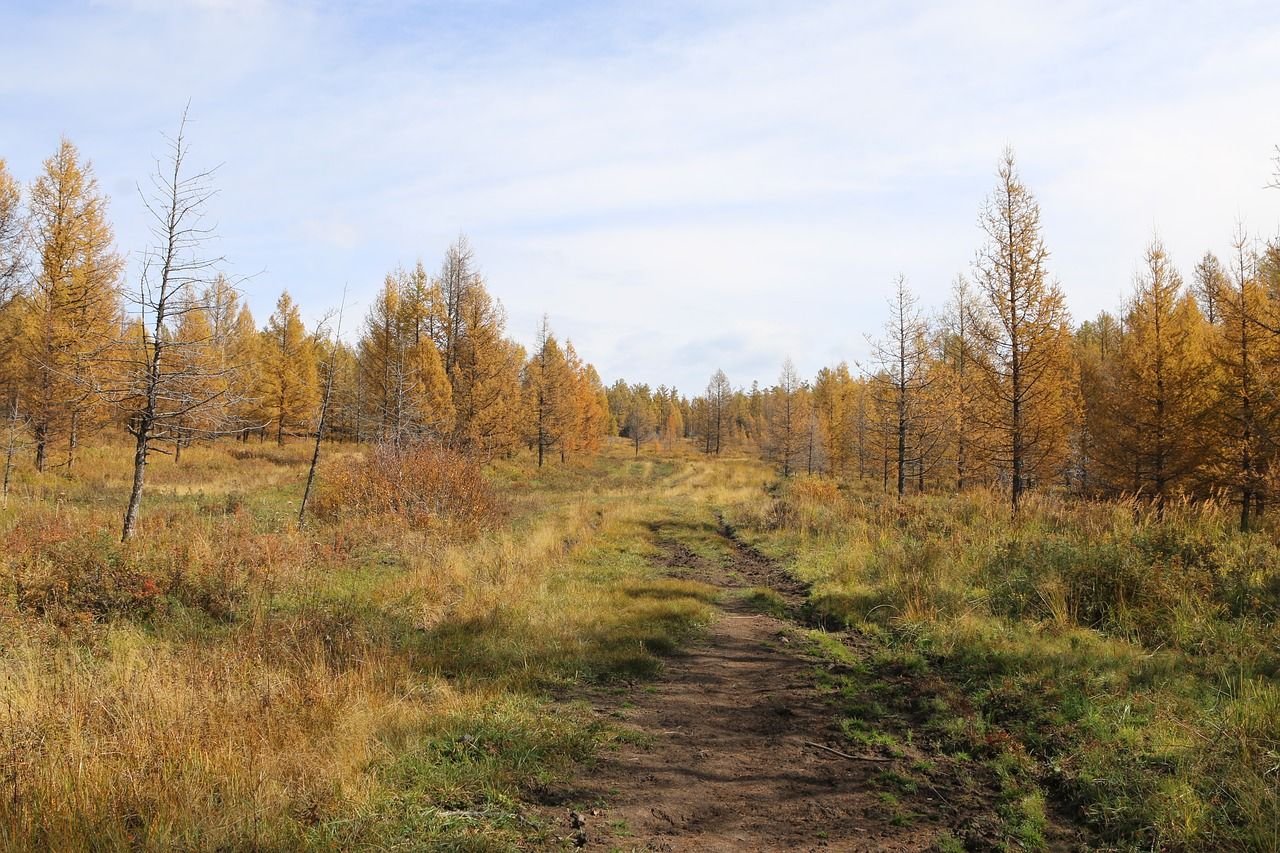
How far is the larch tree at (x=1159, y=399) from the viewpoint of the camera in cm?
2050

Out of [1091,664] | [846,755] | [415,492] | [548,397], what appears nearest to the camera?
[846,755]

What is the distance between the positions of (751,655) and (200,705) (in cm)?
574

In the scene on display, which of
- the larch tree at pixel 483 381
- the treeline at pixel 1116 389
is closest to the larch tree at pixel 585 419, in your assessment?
the larch tree at pixel 483 381

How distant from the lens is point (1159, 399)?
2100 cm

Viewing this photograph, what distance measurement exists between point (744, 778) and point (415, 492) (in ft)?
43.9

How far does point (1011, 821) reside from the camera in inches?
161

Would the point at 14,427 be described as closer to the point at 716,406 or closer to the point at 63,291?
the point at 63,291

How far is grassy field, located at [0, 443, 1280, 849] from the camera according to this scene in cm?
380

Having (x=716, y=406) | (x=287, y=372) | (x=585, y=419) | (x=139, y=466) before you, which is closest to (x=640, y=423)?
(x=716, y=406)

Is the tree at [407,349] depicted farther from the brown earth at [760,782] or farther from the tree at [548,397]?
the brown earth at [760,782]

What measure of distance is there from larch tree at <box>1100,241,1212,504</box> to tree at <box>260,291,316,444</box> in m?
45.4

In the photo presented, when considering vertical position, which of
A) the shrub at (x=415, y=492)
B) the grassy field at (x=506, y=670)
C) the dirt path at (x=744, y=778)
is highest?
the shrub at (x=415, y=492)

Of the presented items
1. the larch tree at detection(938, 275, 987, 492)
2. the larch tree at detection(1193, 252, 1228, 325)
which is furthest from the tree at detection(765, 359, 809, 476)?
the larch tree at detection(1193, 252, 1228, 325)

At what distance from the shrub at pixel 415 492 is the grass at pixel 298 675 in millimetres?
1620
